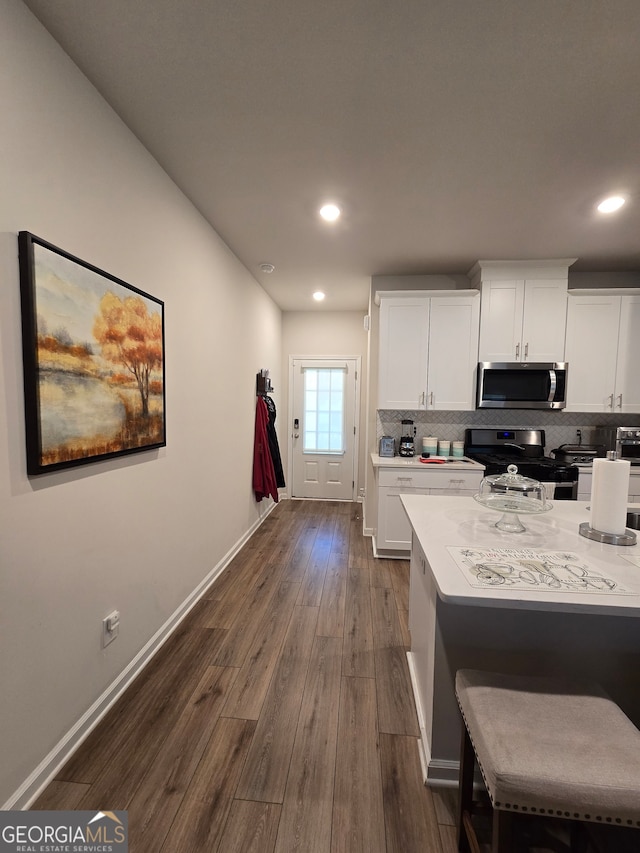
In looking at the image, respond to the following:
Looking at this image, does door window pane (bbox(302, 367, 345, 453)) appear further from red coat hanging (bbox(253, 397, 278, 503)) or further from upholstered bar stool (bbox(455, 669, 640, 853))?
upholstered bar stool (bbox(455, 669, 640, 853))

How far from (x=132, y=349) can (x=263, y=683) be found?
1803 millimetres

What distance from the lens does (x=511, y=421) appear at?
151 inches

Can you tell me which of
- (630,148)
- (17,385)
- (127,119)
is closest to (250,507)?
(17,385)

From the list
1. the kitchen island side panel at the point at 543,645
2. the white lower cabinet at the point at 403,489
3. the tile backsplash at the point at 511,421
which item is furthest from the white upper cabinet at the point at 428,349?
the kitchen island side panel at the point at 543,645

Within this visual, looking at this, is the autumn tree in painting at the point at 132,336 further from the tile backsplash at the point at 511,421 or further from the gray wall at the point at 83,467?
the tile backsplash at the point at 511,421

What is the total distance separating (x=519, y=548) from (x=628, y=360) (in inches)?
120

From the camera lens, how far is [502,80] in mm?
1503

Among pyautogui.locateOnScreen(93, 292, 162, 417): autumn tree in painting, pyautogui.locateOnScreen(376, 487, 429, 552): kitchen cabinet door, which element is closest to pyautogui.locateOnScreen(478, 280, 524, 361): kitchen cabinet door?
pyautogui.locateOnScreen(376, 487, 429, 552): kitchen cabinet door

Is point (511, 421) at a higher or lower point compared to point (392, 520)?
higher

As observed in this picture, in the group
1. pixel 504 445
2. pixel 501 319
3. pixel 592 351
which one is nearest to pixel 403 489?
pixel 504 445

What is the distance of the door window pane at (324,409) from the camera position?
5.30m

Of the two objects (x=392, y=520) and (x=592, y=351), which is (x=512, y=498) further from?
(x=592, y=351)

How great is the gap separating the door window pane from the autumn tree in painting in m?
3.37

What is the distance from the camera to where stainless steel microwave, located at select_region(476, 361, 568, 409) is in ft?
11.2
